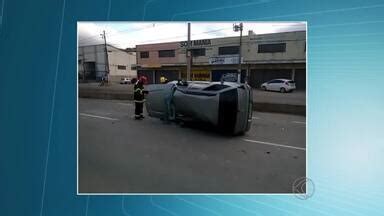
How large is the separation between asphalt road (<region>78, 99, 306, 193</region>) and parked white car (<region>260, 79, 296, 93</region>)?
0.21m

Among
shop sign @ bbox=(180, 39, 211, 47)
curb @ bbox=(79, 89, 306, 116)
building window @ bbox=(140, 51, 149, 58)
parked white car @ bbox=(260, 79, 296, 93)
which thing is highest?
shop sign @ bbox=(180, 39, 211, 47)

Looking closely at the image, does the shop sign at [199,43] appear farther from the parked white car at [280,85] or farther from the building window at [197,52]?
the parked white car at [280,85]

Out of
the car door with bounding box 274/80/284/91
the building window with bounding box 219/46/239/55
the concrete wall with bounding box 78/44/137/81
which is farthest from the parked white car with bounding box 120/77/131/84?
the car door with bounding box 274/80/284/91

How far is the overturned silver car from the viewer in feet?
7.94

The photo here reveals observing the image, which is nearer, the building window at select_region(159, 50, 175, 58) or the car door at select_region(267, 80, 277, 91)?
the car door at select_region(267, 80, 277, 91)

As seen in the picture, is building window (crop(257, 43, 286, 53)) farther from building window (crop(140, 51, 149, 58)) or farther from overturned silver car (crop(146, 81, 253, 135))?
building window (crop(140, 51, 149, 58))

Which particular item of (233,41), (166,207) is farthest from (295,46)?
(166,207)

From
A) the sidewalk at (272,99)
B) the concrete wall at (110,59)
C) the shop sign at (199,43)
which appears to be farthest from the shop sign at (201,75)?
the concrete wall at (110,59)

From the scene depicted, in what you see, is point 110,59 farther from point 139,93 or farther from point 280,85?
point 280,85

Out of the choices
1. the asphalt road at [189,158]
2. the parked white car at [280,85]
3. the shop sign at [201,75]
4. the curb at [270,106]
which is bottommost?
the asphalt road at [189,158]

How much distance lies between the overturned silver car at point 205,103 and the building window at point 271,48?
317mm

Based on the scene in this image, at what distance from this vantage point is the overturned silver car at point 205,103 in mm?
2420

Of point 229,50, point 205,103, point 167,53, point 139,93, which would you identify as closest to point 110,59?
point 139,93

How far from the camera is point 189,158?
2.42 meters
